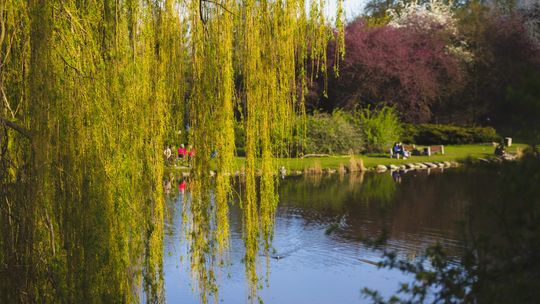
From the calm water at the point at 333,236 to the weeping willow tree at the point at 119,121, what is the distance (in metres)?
0.94

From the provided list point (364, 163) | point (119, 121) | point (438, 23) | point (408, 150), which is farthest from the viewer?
point (438, 23)

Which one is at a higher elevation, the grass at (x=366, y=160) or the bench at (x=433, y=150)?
the bench at (x=433, y=150)

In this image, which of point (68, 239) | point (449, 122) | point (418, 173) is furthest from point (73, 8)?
point (449, 122)

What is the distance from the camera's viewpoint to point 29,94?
16.1 feet

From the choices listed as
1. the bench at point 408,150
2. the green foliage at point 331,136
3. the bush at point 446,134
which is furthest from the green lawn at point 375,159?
the bush at point 446,134

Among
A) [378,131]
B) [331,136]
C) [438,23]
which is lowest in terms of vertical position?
[331,136]

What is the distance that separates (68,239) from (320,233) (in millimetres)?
9919

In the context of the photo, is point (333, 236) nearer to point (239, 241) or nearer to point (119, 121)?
point (239, 241)

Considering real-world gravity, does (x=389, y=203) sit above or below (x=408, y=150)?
below

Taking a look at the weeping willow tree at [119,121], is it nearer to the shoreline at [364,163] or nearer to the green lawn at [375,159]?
the shoreline at [364,163]

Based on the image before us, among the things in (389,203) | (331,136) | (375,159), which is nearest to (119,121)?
(389,203)

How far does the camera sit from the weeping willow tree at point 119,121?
16.4 ft

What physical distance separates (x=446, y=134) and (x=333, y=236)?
17028 mm

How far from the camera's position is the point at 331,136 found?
26641mm
